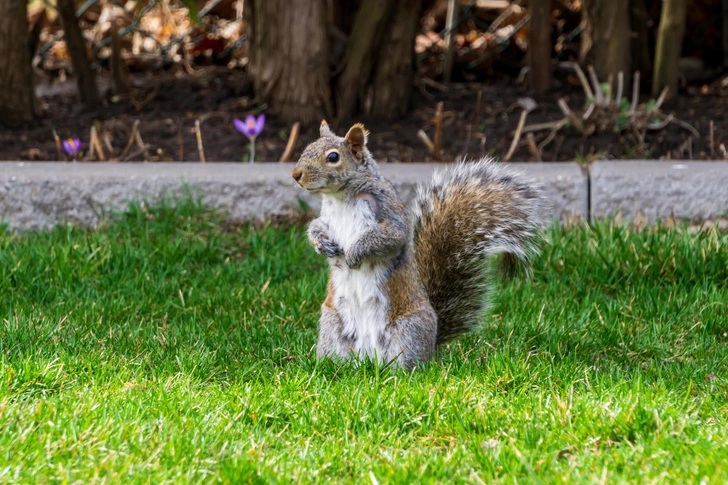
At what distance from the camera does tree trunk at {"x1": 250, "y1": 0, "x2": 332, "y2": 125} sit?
520 cm

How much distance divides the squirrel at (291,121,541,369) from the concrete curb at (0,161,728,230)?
4.24 feet

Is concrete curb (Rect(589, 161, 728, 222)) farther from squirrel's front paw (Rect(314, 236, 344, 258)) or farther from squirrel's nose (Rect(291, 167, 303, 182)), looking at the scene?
squirrel's nose (Rect(291, 167, 303, 182))

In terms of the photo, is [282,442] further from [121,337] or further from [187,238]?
[187,238]

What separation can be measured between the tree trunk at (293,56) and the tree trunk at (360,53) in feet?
0.31

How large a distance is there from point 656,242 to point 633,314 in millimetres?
510

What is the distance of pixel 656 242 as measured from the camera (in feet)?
13.0

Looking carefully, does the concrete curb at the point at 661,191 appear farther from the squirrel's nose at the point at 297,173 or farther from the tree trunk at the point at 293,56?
the squirrel's nose at the point at 297,173

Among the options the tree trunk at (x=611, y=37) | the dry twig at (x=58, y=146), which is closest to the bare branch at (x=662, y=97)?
the tree trunk at (x=611, y=37)

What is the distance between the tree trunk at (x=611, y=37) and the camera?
17.9 feet

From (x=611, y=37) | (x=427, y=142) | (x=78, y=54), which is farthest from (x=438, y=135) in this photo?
(x=78, y=54)

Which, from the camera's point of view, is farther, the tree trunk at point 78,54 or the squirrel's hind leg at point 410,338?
the tree trunk at point 78,54

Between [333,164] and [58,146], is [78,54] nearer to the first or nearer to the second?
[58,146]

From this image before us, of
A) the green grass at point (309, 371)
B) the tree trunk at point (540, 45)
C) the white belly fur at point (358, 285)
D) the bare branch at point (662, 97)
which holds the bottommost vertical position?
the green grass at point (309, 371)

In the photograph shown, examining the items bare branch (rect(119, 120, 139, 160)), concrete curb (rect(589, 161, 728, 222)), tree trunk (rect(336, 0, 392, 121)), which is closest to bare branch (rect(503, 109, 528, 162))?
concrete curb (rect(589, 161, 728, 222))
